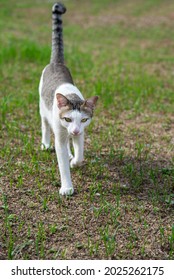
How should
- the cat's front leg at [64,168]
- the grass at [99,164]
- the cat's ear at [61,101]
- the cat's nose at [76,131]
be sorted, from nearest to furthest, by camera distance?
the grass at [99,164] → the cat's nose at [76,131] → the cat's ear at [61,101] → the cat's front leg at [64,168]

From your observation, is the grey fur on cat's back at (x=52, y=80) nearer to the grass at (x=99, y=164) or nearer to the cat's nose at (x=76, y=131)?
the grass at (x=99, y=164)

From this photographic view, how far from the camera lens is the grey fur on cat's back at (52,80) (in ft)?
15.7

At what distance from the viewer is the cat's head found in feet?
12.9

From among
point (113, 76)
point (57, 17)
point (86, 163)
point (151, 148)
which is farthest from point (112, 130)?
point (113, 76)

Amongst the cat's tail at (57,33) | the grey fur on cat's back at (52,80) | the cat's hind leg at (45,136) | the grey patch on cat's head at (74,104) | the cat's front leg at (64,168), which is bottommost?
the cat's front leg at (64,168)

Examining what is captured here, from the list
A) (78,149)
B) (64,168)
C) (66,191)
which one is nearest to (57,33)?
(78,149)

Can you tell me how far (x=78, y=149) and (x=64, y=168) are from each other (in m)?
0.37

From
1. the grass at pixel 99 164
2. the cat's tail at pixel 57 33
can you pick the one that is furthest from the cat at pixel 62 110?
the grass at pixel 99 164

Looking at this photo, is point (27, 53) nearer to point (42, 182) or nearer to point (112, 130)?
point (112, 130)

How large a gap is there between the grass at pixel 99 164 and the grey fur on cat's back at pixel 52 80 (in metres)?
0.68

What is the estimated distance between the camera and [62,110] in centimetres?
404

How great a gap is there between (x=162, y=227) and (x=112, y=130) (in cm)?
232

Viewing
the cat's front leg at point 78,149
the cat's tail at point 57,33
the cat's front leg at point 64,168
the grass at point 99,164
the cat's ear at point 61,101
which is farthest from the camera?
the cat's tail at point 57,33
